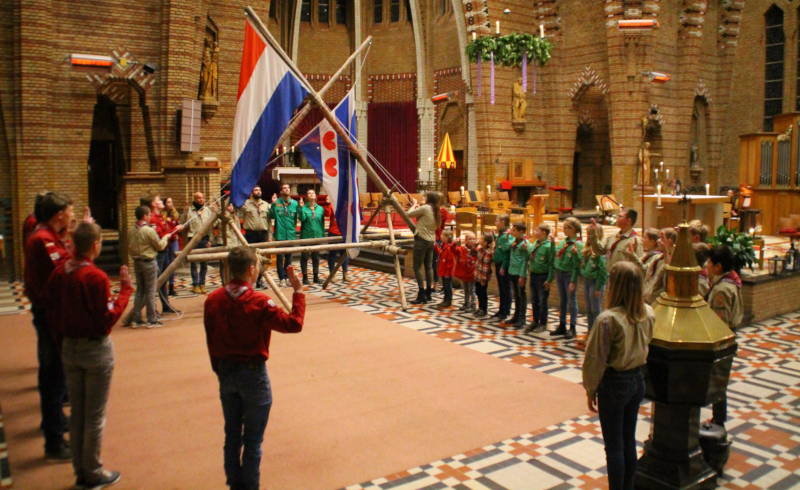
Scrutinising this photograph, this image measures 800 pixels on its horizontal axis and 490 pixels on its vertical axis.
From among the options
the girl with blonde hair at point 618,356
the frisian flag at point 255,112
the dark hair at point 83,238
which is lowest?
the girl with blonde hair at point 618,356

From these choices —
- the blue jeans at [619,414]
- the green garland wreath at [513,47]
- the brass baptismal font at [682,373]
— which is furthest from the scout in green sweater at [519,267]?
the green garland wreath at [513,47]

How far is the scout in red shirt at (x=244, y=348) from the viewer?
3.59 meters

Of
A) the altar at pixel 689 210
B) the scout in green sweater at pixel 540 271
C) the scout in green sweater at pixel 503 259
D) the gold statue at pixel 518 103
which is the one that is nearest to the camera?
the scout in green sweater at pixel 540 271

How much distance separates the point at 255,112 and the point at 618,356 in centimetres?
649

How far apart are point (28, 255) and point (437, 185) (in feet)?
69.8

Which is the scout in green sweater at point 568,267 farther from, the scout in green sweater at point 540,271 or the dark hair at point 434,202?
the dark hair at point 434,202

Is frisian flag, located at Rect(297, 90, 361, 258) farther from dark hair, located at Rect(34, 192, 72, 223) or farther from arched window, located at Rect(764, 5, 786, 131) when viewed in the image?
arched window, located at Rect(764, 5, 786, 131)

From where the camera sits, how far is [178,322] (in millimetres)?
9164

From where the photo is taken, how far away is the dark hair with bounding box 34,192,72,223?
4.93 m

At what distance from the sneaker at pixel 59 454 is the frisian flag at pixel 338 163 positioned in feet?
18.9

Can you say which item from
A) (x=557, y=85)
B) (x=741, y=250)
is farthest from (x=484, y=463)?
(x=557, y=85)

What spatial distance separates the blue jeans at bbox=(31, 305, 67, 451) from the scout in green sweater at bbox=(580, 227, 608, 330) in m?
5.66

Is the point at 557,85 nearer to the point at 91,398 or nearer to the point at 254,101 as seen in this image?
the point at 254,101

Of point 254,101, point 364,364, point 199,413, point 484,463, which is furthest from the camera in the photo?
point 254,101
